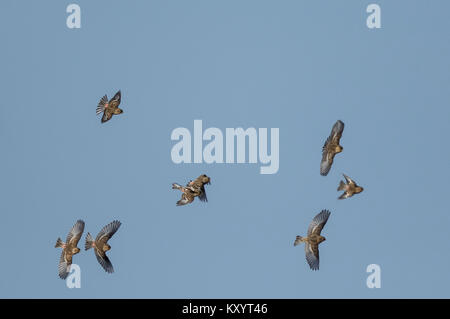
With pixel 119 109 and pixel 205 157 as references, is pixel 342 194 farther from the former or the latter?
pixel 119 109

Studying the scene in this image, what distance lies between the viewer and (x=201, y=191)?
50.0 feet

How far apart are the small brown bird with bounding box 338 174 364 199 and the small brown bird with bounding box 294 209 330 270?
0.50 m

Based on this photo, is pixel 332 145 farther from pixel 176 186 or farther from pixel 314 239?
pixel 176 186

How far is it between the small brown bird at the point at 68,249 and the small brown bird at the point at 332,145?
437cm

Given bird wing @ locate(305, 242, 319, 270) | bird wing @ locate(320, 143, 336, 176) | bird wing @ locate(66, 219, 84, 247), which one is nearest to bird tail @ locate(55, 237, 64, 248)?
bird wing @ locate(66, 219, 84, 247)

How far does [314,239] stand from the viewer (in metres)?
14.6

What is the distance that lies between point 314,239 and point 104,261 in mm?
3585

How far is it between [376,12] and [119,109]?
5.24 metres

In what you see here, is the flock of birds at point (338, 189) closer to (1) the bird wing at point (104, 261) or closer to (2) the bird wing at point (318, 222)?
(2) the bird wing at point (318, 222)

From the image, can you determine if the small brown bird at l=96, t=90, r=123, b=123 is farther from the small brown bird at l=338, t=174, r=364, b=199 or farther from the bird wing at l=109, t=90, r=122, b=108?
the small brown bird at l=338, t=174, r=364, b=199

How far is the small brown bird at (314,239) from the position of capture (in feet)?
48.1

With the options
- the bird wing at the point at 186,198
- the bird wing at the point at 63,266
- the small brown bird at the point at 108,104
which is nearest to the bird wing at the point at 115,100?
the small brown bird at the point at 108,104

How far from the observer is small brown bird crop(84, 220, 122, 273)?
47.8ft

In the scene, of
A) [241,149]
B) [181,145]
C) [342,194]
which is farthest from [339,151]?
[181,145]
